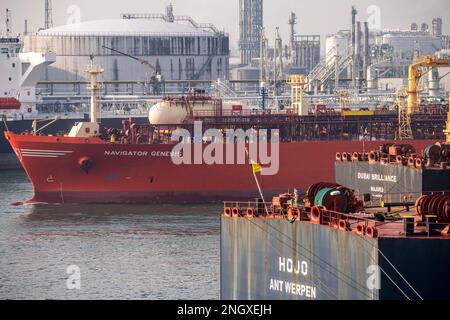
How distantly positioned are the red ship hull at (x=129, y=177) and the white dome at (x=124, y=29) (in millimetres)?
72273

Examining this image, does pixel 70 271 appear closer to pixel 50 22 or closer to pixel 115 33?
pixel 115 33

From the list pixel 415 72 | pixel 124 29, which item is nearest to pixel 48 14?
pixel 124 29

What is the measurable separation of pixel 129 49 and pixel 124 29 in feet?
8.93

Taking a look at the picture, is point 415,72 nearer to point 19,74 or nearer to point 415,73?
point 415,73

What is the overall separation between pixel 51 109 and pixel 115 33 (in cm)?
2703

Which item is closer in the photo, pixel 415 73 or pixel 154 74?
pixel 415 73

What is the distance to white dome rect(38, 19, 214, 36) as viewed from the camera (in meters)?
137

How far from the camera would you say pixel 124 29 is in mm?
138000

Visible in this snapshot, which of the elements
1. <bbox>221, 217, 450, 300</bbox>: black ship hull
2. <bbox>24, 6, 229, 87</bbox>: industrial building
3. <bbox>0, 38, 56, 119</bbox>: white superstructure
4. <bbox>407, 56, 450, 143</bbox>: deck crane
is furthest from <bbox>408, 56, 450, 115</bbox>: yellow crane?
<bbox>24, 6, 229, 87</bbox>: industrial building

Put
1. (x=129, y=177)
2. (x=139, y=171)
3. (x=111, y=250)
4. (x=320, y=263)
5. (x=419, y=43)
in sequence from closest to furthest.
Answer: (x=320, y=263) → (x=111, y=250) → (x=129, y=177) → (x=139, y=171) → (x=419, y=43)

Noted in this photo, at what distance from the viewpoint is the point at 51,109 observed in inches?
4390

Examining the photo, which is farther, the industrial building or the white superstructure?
the industrial building

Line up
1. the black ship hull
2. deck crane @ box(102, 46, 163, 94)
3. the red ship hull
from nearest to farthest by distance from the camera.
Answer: the black ship hull, the red ship hull, deck crane @ box(102, 46, 163, 94)

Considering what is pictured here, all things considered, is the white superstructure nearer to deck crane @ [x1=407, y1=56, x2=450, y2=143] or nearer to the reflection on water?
deck crane @ [x1=407, y1=56, x2=450, y2=143]
